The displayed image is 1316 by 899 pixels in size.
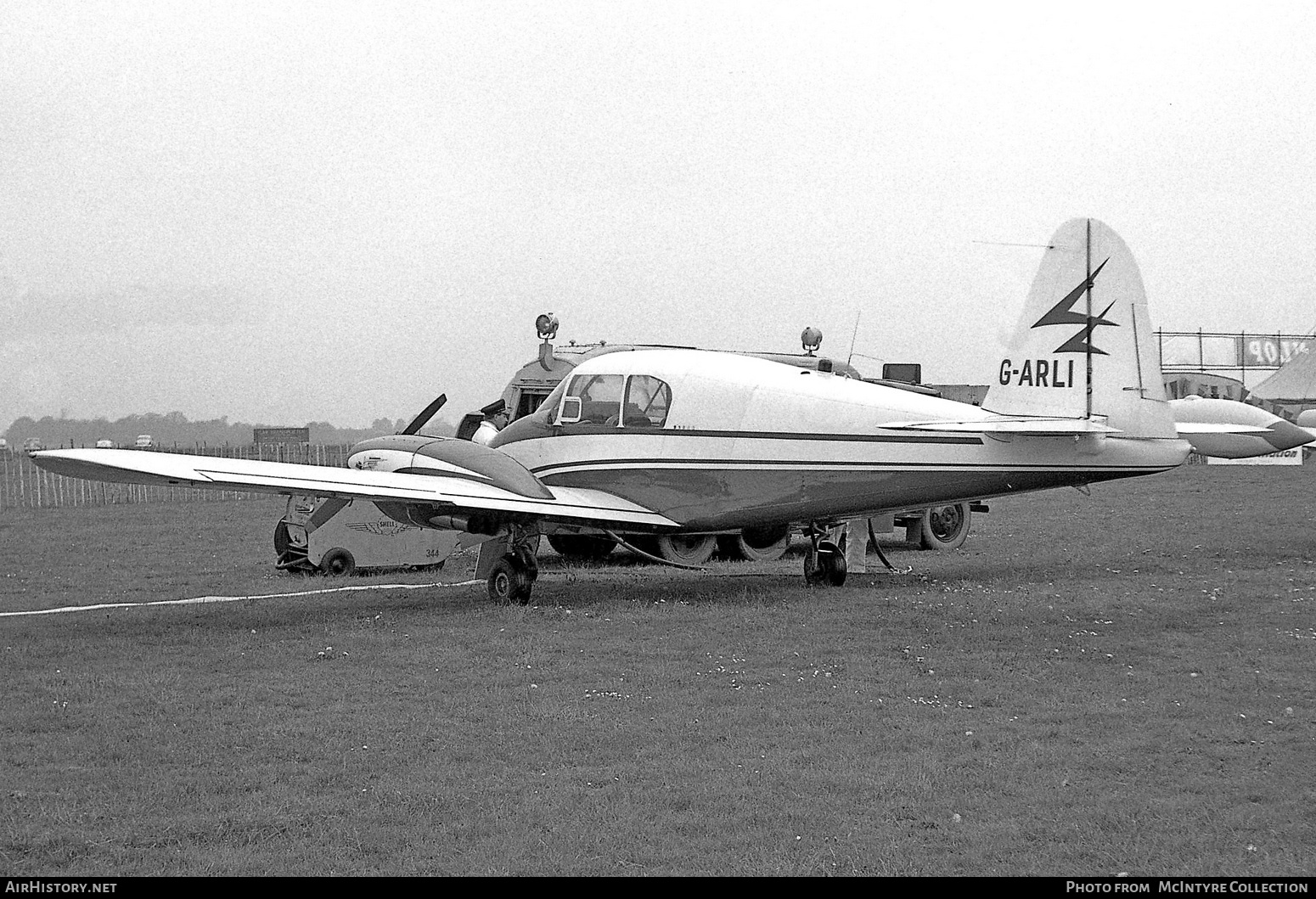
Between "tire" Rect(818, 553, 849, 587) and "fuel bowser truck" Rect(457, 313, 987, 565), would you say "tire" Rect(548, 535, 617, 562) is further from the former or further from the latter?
"tire" Rect(818, 553, 849, 587)

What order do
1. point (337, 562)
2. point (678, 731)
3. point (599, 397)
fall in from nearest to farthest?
point (678, 731), point (599, 397), point (337, 562)

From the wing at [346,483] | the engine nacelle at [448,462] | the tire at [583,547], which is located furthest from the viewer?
the tire at [583,547]

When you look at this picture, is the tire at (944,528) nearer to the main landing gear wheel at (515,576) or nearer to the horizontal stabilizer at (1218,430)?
the horizontal stabilizer at (1218,430)

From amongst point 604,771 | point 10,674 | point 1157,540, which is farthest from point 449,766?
point 1157,540

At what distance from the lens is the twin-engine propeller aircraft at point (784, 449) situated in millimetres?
12125

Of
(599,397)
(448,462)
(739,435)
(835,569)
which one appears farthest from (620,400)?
(835,569)

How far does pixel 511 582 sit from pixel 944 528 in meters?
9.06

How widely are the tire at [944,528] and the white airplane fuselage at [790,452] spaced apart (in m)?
6.42

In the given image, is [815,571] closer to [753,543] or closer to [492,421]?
[753,543]

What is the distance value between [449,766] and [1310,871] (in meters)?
4.03

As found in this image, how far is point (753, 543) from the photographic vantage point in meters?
17.8

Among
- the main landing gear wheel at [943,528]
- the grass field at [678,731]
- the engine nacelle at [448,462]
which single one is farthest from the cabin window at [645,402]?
the main landing gear wheel at [943,528]
